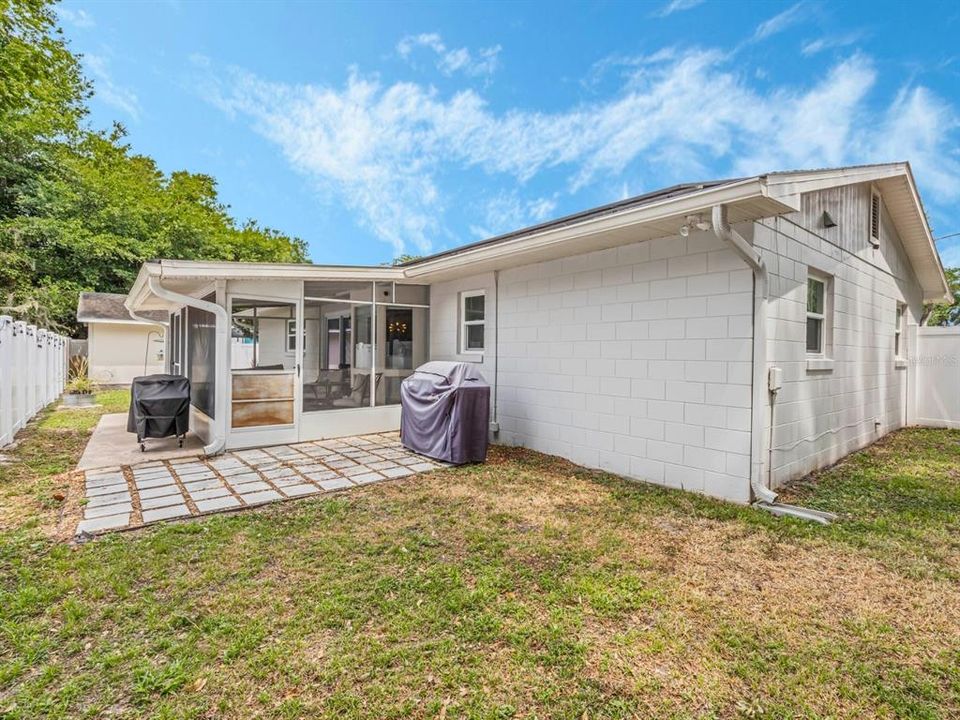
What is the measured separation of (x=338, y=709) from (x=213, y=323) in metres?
6.04

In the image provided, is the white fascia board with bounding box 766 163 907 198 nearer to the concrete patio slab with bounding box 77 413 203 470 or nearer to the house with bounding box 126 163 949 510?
the house with bounding box 126 163 949 510

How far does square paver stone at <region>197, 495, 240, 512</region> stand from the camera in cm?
415

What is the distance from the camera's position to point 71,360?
1612cm

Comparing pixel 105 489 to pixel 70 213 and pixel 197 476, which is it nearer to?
pixel 197 476

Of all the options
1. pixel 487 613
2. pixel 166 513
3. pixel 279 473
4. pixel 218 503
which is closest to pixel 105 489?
pixel 166 513

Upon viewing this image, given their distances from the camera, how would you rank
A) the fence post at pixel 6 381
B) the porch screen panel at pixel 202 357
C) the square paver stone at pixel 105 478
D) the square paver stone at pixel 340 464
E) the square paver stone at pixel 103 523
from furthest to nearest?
the porch screen panel at pixel 202 357
the fence post at pixel 6 381
the square paver stone at pixel 340 464
the square paver stone at pixel 105 478
the square paver stone at pixel 103 523

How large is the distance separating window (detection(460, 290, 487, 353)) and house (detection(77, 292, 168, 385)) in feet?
40.3

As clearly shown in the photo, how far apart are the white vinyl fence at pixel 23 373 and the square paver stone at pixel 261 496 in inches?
179

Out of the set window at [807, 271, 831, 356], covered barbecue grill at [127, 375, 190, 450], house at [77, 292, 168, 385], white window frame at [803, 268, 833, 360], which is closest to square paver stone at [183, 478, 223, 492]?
covered barbecue grill at [127, 375, 190, 450]

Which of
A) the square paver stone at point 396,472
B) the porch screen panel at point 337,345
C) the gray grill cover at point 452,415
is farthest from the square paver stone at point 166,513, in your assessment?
the porch screen panel at point 337,345

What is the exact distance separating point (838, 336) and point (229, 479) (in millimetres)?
7540

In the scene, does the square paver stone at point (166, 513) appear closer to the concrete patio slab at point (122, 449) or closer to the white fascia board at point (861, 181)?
the concrete patio slab at point (122, 449)

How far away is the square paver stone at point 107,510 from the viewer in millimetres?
3938

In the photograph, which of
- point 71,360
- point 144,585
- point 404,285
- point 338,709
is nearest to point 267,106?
point 71,360
